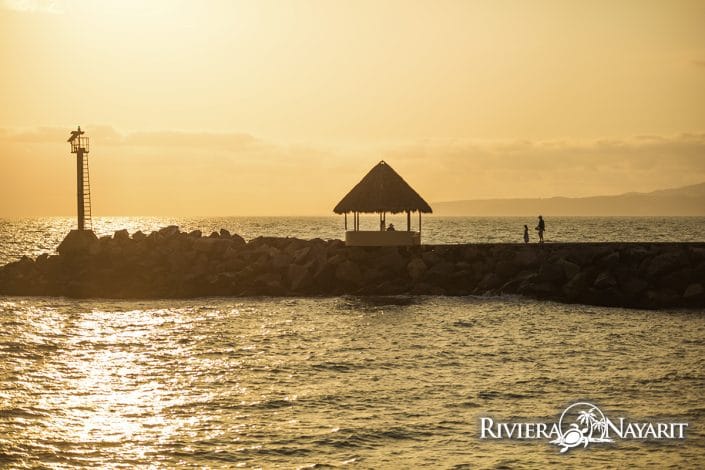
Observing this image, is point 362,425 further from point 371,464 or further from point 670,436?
point 670,436

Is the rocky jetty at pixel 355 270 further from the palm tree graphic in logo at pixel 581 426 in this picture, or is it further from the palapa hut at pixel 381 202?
the palm tree graphic in logo at pixel 581 426

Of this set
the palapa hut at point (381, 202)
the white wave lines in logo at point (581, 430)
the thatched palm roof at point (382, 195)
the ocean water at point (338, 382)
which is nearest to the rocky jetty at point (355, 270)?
the palapa hut at point (381, 202)

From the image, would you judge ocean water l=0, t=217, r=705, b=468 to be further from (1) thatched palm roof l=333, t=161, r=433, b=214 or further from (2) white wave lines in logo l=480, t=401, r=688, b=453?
(1) thatched palm roof l=333, t=161, r=433, b=214

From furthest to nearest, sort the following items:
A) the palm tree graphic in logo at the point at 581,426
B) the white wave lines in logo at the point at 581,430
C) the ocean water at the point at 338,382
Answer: the white wave lines in logo at the point at 581,430 → the palm tree graphic in logo at the point at 581,426 → the ocean water at the point at 338,382

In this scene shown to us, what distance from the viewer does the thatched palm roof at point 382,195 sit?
42.5m

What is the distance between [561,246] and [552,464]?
89.5 ft

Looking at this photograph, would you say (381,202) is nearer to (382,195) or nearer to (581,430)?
(382,195)

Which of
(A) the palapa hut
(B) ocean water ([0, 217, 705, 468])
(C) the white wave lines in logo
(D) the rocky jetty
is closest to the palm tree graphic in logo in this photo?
(C) the white wave lines in logo

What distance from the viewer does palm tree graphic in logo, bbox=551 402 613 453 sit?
1764 centimetres

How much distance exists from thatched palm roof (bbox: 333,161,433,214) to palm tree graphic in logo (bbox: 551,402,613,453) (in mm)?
23013

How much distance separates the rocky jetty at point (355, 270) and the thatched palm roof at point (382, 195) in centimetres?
190

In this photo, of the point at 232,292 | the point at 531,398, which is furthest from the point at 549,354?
the point at 232,292

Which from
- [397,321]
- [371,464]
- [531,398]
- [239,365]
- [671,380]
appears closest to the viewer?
[371,464]

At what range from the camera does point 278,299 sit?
1615 inches
